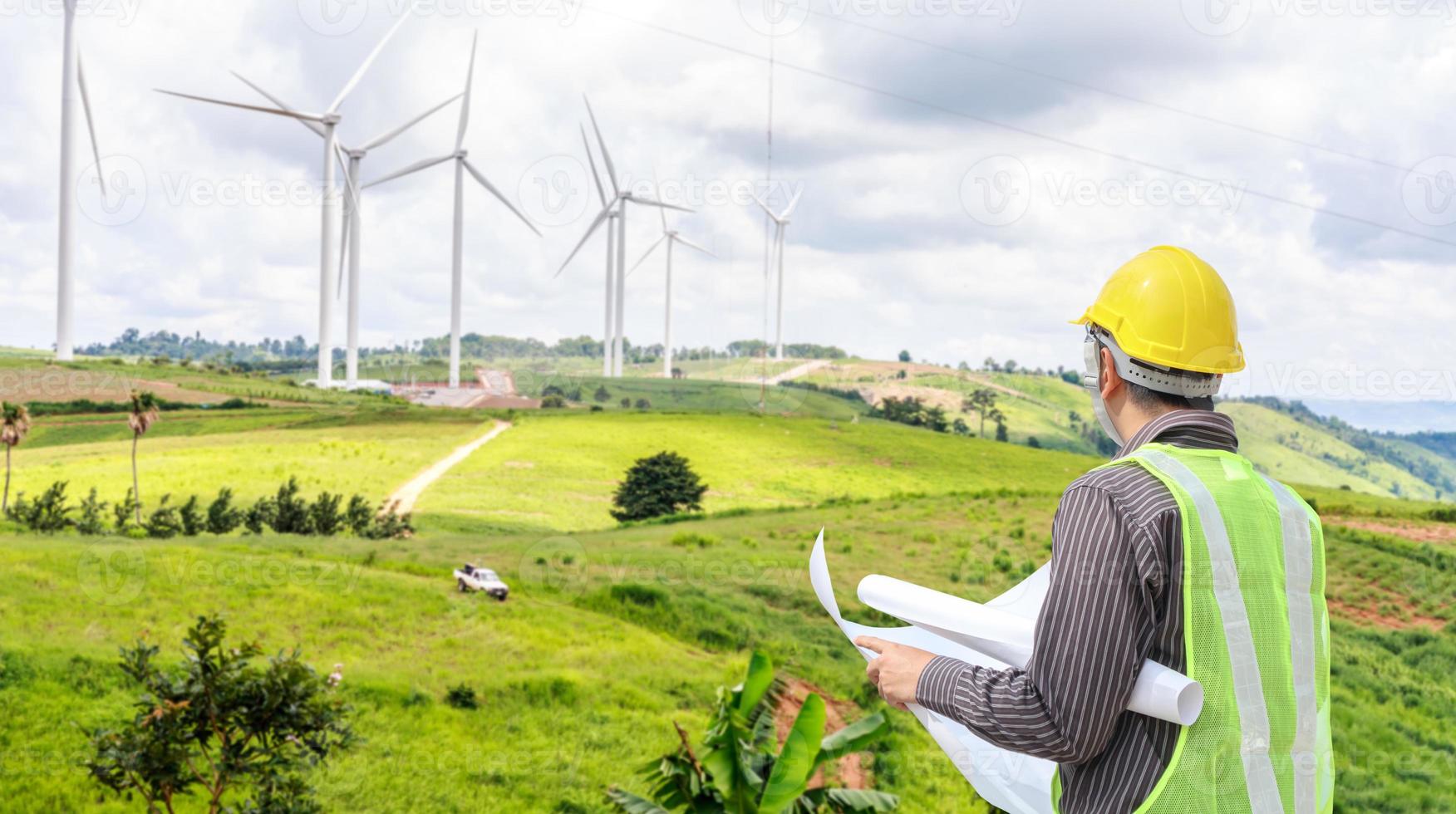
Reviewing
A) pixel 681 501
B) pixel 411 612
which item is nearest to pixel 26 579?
pixel 411 612

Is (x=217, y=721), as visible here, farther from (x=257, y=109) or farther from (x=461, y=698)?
(x=257, y=109)

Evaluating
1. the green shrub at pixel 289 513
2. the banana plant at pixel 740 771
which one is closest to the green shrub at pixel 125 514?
the green shrub at pixel 289 513

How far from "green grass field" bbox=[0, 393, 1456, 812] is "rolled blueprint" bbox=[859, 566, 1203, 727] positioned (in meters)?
7.40

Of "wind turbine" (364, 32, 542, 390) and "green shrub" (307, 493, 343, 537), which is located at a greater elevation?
→ "wind turbine" (364, 32, 542, 390)

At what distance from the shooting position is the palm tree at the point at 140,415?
11.6m

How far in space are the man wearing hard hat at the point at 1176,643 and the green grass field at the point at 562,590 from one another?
7.67 m

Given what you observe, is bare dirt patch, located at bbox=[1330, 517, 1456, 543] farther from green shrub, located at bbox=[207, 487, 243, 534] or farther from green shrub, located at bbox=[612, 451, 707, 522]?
green shrub, located at bbox=[207, 487, 243, 534]

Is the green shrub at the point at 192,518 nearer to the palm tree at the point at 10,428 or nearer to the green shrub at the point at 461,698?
the palm tree at the point at 10,428

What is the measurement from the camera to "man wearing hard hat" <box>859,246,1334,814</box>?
4.13ft

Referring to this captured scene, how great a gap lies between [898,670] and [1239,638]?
1.57ft

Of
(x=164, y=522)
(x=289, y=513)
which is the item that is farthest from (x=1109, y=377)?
(x=164, y=522)

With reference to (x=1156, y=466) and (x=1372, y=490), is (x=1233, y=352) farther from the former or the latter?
(x=1372, y=490)

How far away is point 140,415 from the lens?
1166 centimetres

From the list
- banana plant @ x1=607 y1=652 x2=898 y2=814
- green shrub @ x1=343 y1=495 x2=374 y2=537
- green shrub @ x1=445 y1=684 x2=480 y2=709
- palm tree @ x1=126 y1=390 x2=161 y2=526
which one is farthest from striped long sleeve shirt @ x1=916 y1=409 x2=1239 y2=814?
palm tree @ x1=126 y1=390 x2=161 y2=526
